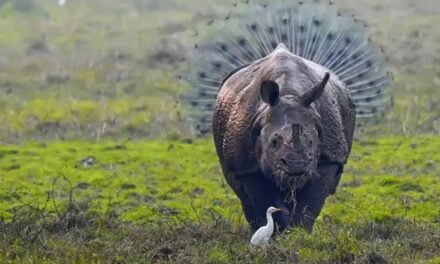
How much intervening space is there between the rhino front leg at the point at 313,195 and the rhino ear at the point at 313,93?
2.50 ft

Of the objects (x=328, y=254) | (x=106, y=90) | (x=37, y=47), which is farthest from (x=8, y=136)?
(x=328, y=254)

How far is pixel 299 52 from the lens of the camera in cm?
1177

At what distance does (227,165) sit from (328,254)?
1478 millimetres

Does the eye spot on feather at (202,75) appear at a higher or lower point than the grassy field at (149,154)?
higher

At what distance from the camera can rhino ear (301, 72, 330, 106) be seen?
8.61 metres

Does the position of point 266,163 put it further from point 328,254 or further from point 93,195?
point 93,195

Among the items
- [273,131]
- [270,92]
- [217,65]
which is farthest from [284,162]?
[217,65]

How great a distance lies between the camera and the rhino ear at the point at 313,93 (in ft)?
28.2

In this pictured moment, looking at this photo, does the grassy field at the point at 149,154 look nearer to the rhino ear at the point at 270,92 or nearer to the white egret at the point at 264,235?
the white egret at the point at 264,235

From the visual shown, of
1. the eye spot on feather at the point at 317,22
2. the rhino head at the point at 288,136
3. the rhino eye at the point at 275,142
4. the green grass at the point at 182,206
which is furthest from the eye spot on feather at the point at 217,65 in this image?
the rhino eye at the point at 275,142

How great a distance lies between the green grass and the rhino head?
61cm

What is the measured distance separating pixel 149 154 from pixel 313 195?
8.98m

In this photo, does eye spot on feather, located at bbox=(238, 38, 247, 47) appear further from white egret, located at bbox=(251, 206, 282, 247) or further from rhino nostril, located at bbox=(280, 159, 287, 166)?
rhino nostril, located at bbox=(280, 159, 287, 166)

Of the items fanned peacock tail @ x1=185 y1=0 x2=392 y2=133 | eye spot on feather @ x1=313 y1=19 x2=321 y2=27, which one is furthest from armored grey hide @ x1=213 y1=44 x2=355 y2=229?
eye spot on feather @ x1=313 y1=19 x2=321 y2=27
